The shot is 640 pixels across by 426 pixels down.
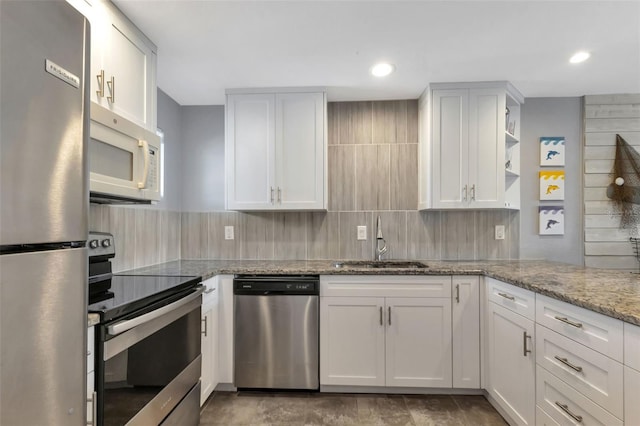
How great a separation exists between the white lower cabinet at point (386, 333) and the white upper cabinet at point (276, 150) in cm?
76

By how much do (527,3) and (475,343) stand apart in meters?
2.01

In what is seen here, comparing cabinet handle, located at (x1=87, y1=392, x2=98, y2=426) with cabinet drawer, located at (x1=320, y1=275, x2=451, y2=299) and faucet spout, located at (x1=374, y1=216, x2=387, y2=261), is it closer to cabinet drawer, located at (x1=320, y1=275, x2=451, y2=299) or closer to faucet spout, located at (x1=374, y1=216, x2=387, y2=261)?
cabinet drawer, located at (x1=320, y1=275, x2=451, y2=299)

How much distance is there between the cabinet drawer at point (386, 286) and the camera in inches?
86.8

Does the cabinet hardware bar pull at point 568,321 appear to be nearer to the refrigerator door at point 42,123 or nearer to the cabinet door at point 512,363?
the cabinet door at point 512,363

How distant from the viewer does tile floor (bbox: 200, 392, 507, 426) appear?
1952 millimetres

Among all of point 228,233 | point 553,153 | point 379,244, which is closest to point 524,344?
point 379,244

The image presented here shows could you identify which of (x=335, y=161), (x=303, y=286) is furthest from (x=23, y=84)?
(x=335, y=161)

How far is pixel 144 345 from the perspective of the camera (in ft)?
4.28

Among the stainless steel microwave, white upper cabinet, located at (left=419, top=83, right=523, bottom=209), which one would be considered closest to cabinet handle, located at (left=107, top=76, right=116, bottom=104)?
the stainless steel microwave

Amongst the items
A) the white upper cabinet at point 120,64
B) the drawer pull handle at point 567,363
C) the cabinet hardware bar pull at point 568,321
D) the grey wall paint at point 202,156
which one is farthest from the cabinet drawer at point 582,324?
the grey wall paint at point 202,156

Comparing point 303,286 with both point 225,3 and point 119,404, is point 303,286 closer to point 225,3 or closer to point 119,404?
point 119,404

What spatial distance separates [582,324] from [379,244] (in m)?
1.59

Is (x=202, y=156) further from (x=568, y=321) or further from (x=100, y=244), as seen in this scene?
(x=568, y=321)

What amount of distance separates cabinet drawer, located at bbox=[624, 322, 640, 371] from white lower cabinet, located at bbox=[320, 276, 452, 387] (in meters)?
1.12
